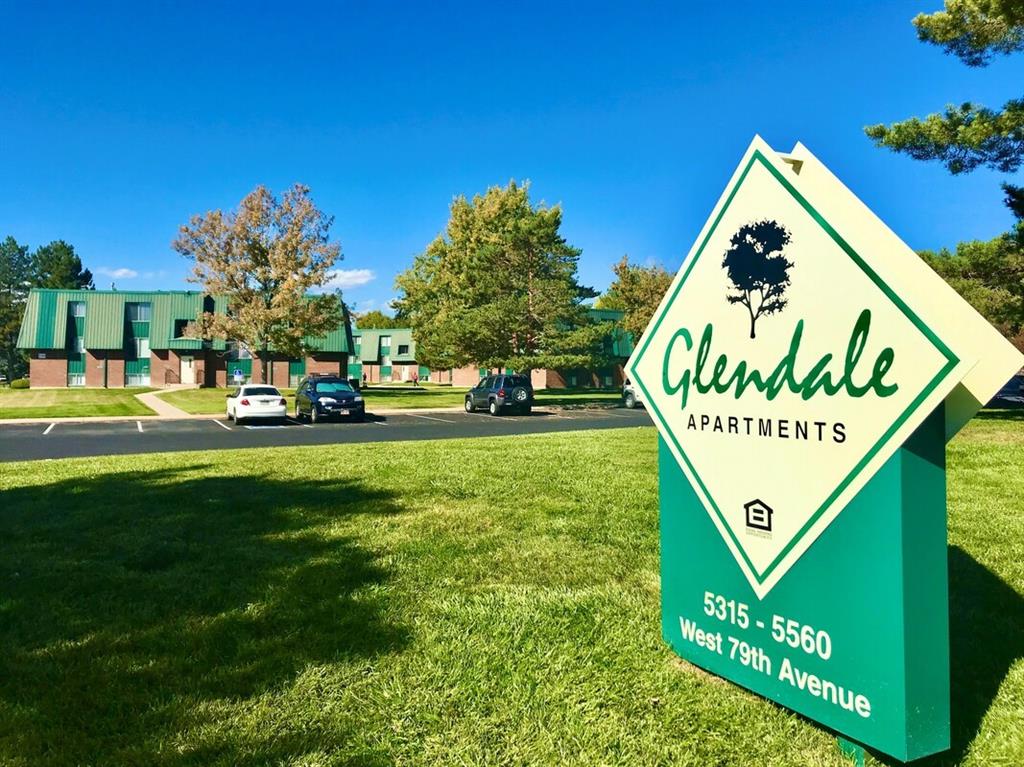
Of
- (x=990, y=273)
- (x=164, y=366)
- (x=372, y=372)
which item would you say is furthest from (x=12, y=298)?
(x=990, y=273)

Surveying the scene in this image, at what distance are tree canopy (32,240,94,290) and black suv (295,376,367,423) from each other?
8691cm

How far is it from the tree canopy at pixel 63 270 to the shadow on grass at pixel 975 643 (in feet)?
359

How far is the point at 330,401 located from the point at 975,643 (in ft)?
72.7

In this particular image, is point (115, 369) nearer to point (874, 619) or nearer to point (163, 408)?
point (163, 408)

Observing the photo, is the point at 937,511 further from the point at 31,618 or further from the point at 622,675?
the point at 31,618

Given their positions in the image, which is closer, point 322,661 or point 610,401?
point 322,661

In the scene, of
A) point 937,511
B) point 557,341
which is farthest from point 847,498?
point 557,341

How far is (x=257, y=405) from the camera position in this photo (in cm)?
2308

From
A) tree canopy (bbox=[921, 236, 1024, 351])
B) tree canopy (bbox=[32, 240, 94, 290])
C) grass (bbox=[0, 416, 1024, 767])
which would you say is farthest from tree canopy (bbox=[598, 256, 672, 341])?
tree canopy (bbox=[32, 240, 94, 290])

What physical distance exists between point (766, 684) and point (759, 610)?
296mm

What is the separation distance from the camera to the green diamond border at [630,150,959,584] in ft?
7.16

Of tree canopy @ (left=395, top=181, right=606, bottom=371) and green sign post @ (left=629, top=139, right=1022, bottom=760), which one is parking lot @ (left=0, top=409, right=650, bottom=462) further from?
green sign post @ (left=629, top=139, right=1022, bottom=760)

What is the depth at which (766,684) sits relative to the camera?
276 cm

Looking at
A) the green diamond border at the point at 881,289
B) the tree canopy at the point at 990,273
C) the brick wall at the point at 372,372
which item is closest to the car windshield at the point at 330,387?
the tree canopy at the point at 990,273
